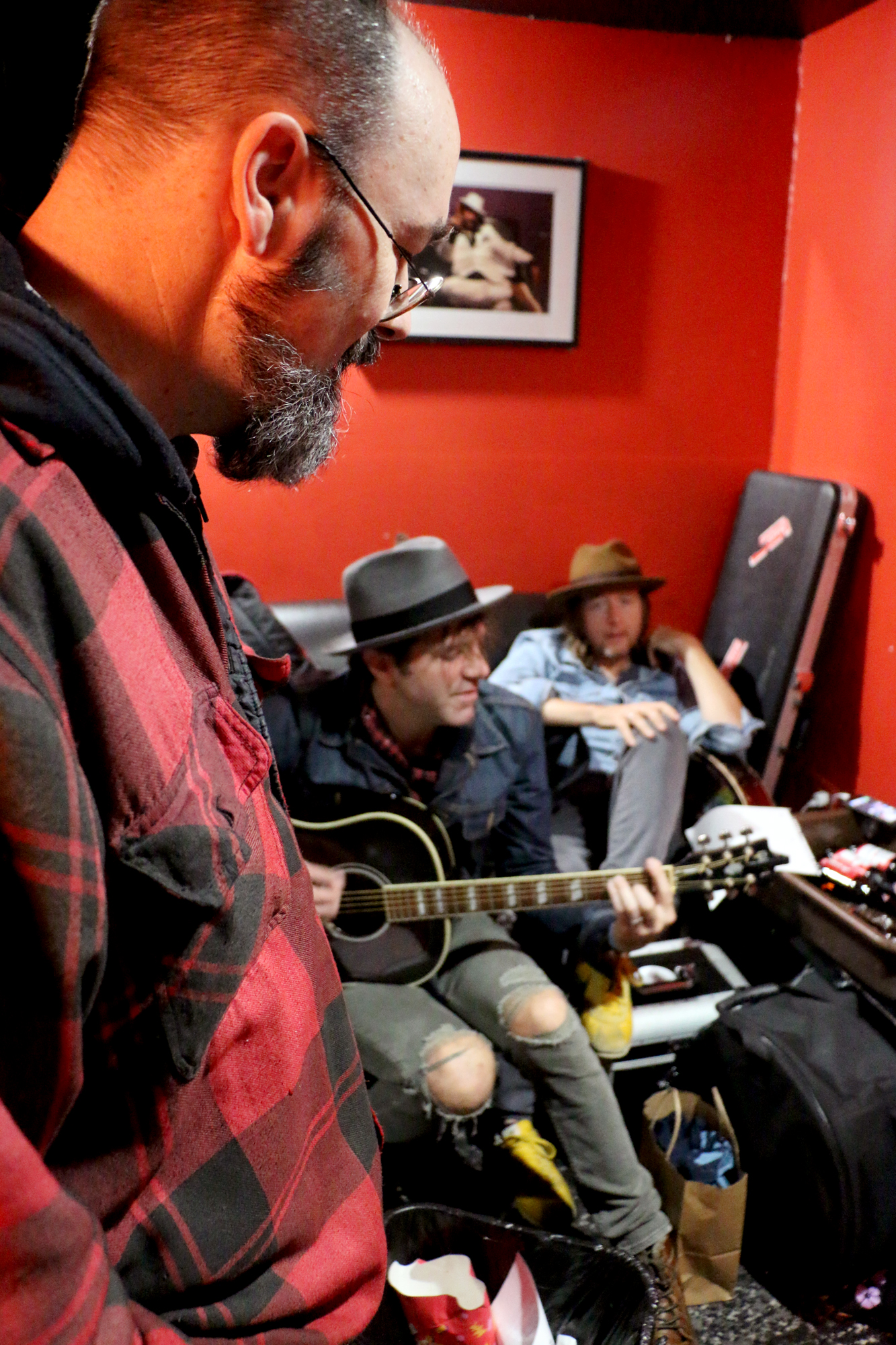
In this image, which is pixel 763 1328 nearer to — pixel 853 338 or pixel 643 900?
pixel 643 900

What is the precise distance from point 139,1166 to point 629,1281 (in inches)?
48.0

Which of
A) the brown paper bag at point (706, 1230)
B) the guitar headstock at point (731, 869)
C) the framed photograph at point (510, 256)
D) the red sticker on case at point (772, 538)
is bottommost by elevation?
the brown paper bag at point (706, 1230)

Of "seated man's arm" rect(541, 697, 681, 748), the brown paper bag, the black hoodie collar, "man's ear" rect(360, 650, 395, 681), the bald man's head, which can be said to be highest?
the bald man's head

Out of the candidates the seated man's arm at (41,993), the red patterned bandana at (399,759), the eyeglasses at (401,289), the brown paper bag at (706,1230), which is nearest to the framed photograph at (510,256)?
the red patterned bandana at (399,759)

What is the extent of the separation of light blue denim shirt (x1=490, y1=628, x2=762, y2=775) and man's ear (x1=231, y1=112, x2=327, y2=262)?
6.89 feet

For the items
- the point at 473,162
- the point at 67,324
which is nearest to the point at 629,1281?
the point at 67,324

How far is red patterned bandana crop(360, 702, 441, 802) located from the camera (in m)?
2.06

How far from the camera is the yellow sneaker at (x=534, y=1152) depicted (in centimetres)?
189

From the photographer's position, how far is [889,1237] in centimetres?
172

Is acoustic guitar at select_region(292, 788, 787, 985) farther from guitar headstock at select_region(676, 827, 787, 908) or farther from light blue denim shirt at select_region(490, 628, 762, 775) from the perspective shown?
light blue denim shirt at select_region(490, 628, 762, 775)

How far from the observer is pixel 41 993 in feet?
1.51

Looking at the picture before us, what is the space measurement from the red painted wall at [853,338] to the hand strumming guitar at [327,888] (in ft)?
5.69

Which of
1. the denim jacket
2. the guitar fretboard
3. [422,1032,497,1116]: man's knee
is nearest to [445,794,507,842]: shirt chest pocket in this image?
the denim jacket

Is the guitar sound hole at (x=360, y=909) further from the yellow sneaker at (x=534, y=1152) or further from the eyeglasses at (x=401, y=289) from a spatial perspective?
the eyeglasses at (x=401, y=289)
